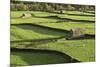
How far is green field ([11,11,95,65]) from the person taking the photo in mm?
1874

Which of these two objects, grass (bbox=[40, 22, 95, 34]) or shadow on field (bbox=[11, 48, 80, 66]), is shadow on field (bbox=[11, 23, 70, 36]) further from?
shadow on field (bbox=[11, 48, 80, 66])

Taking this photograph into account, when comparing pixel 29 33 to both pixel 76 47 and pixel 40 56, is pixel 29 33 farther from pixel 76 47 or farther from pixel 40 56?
pixel 76 47

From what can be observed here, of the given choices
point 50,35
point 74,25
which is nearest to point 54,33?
point 50,35

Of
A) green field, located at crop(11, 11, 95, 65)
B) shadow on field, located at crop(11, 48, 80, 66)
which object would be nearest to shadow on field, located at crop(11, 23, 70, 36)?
green field, located at crop(11, 11, 95, 65)

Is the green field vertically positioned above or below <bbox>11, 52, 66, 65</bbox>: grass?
above

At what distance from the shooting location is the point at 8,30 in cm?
184

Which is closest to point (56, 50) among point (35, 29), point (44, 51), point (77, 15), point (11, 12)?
point (44, 51)

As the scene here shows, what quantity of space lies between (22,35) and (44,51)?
0.26m

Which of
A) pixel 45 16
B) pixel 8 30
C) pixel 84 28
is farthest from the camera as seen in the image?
pixel 84 28

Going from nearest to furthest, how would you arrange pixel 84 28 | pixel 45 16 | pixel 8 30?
pixel 8 30
pixel 45 16
pixel 84 28

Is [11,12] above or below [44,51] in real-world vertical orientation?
above

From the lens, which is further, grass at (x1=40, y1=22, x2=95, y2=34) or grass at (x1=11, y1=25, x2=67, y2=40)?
grass at (x1=40, y1=22, x2=95, y2=34)

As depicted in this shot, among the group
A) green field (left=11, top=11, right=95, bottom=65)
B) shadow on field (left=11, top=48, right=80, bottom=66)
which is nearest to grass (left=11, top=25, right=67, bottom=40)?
green field (left=11, top=11, right=95, bottom=65)
